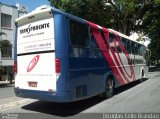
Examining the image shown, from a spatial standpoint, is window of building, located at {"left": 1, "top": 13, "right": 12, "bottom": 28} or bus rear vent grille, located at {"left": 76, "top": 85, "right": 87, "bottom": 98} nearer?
bus rear vent grille, located at {"left": 76, "top": 85, "right": 87, "bottom": 98}

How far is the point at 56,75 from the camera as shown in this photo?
8.91 meters

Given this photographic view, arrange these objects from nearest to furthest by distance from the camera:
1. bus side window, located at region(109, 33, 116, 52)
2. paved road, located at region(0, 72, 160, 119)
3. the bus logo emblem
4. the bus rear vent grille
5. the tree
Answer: paved road, located at region(0, 72, 160, 119)
the bus rear vent grille
the bus logo emblem
bus side window, located at region(109, 33, 116, 52)
the tree

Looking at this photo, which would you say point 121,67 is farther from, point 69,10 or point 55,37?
point 69,10

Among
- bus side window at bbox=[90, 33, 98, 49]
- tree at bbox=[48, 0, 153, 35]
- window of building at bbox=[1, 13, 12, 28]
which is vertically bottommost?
bus side window at bbox=[90, 33, 98, 49]

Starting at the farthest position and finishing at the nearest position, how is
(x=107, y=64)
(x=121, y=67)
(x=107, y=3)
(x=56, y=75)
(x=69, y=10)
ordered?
(x=107, y=3), (x=69, y=10), (x=121, y=67), (x=107, y=64), (x=56, y=75)

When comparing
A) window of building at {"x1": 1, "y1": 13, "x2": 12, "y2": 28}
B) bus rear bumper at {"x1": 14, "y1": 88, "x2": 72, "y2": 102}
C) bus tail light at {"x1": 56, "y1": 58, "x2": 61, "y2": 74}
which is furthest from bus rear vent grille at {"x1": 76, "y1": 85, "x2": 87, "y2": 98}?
window of building at {"x1": 1, "y1": 13, "x2": 12, "y2": 28}

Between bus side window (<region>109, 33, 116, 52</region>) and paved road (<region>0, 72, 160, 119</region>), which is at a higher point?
bus side window (<region>109, 33, 116, 52</region>)

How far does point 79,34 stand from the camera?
9.84m

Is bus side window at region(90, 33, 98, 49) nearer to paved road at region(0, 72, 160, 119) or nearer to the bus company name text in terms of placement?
the bus company name text

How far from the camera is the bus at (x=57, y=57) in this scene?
8.92m

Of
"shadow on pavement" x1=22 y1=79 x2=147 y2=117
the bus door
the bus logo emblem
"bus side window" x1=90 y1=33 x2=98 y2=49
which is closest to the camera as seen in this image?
the bus logo emblem

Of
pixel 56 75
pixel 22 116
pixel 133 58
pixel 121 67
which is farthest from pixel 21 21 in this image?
pixel 133 58

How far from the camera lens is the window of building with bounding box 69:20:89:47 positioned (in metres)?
9.39

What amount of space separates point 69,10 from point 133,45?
44.8 feet
